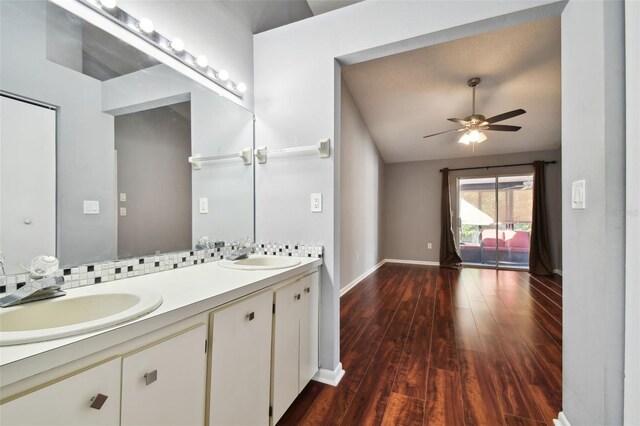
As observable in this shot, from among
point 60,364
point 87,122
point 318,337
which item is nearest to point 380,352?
point 318,337

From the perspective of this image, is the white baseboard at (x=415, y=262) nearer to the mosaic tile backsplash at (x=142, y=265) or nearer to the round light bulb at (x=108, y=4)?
the mosaic tile backsplash at (x=142, y=265)

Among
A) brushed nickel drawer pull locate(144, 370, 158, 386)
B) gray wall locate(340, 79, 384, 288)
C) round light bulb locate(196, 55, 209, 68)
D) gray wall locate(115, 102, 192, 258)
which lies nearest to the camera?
brushed nickel drawer pull locate(144, 370, 158, 386)

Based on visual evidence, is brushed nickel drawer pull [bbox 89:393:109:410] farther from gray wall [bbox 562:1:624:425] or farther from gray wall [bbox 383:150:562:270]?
gray wall [bbox 383:150:562:270]

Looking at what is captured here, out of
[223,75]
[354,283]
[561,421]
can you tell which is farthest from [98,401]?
[354,283]

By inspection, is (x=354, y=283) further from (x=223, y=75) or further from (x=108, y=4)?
(x=108, y=4)

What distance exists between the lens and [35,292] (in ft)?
2.78

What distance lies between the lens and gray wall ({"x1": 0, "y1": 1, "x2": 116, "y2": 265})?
938 mm

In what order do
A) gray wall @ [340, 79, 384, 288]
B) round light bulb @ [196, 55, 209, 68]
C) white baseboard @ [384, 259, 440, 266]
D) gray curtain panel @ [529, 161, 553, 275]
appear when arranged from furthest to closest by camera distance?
white baseboard @ [384, 259, 440, 266]
gray curtain panel @ [529, 161, 553, 275]
gray wall @ [340, 79, 384, 288]
round light bulb @ [196, 55, 209, 68]

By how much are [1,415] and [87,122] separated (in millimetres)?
1059

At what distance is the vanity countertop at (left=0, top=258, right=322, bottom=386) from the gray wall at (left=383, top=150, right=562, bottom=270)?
4.71 metres

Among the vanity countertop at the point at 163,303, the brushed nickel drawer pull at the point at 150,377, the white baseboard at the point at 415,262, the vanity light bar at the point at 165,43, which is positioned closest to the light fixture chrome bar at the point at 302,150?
the vanity light bar at the point at 165,43

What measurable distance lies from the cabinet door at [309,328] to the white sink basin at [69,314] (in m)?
0.82

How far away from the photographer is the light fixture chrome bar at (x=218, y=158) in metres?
1.64

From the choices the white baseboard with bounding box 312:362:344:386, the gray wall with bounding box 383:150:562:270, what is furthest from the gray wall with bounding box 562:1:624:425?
the gray wall with bounding box 383:150:562:270
